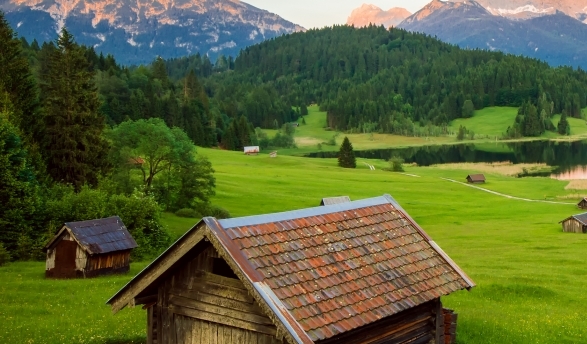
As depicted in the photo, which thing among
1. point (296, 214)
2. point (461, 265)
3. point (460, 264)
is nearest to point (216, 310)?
point (296, 214)

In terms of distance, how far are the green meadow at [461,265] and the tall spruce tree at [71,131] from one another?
9.28m

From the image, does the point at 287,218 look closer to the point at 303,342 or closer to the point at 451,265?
the point at 303,342

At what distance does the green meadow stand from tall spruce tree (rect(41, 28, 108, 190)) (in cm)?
928

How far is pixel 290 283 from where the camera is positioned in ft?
42.1

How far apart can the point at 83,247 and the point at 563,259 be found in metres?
34.6

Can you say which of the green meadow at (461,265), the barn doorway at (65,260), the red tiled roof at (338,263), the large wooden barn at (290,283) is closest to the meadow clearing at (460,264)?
the green meadow at (461,265)

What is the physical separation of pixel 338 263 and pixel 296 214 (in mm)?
1525

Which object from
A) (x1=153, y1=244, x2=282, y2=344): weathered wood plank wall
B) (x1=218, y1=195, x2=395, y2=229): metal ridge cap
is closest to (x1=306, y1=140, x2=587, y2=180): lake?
(x1=218, y1=195, x2=395, y2=229): metal ridge cap

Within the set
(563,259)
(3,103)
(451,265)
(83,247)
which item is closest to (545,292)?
(563,259)

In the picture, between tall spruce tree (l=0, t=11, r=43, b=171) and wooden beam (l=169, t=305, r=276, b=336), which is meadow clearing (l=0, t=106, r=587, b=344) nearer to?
wooden beam (l=169, t=305, r=276, b=336)

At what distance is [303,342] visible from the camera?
11547 millimetres

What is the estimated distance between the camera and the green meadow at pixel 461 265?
2656 centimetres

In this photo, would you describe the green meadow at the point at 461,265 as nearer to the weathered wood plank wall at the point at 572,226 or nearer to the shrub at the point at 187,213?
the weathered wood plank wall at the point at 572,226

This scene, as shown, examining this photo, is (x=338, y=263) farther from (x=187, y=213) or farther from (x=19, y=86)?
(x=19, y=86)
